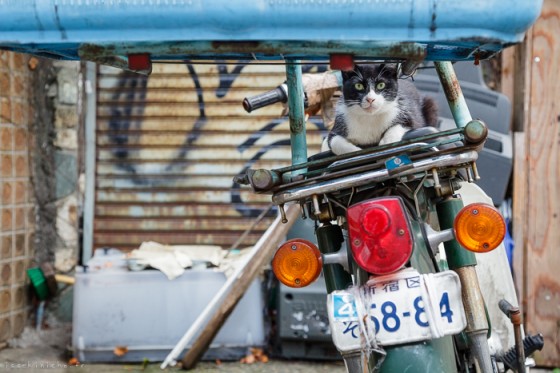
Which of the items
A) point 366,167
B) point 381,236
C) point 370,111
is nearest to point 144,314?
point 370,111

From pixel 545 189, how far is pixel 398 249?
310 centimetres

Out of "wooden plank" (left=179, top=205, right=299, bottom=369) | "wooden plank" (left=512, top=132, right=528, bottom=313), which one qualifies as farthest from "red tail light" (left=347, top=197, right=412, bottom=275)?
"wooden plank" (left=512, top=132, right=528, bottom=313)

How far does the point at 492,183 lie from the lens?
4.68 m

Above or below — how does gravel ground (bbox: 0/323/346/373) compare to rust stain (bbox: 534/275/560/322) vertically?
below

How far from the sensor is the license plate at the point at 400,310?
1.89 meters

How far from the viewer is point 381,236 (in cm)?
188

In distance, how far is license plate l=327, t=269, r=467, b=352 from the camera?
1888 mm

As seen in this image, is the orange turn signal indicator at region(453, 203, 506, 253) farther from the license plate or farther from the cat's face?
the cat's face

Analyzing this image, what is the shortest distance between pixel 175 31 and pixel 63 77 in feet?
12.9

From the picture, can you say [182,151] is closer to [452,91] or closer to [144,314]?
[144,314]

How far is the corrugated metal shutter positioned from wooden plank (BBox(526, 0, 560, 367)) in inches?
60.7

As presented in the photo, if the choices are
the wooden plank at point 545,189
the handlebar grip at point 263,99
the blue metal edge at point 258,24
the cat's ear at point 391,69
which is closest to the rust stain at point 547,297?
the wooden plank at point 545,189

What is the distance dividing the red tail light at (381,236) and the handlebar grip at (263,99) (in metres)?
1.08

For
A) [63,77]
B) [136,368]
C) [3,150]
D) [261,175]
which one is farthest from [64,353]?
[261,175]
